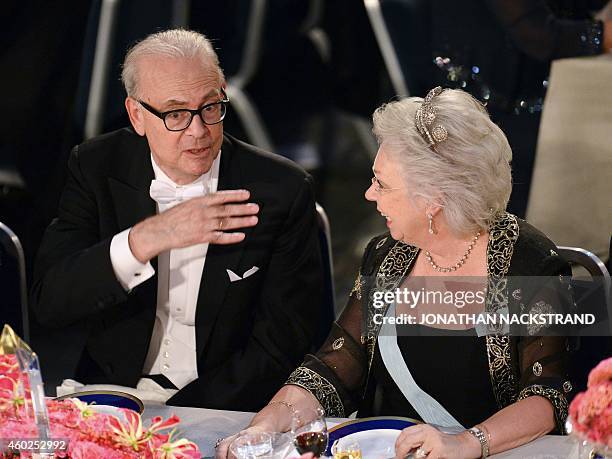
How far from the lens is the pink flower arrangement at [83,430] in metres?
1.81

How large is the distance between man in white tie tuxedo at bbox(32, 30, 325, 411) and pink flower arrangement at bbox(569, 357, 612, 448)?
3.98 feet

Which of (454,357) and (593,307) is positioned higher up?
(593,307)

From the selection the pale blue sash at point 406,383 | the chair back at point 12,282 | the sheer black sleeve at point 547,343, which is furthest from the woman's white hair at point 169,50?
the sheer black sleeve at point 547,343

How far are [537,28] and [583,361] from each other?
4.98 ft

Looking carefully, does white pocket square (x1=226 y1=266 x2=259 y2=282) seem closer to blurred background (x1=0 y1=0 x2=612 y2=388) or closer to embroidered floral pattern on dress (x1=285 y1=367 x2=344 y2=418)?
embroidered floral pattern on dress (x1=285 y1=367 x2=344 y2=418)

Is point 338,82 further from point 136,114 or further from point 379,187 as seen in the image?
point 379,187

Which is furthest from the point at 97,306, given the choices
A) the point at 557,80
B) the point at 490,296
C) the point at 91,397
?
the point at 557,80

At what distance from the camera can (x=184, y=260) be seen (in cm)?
292

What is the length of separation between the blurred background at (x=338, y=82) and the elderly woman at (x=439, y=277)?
92 centimetres

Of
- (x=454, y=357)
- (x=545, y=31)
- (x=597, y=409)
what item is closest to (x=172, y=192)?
(x=454, y=357)

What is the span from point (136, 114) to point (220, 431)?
97 centimetres

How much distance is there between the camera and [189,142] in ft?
9.12

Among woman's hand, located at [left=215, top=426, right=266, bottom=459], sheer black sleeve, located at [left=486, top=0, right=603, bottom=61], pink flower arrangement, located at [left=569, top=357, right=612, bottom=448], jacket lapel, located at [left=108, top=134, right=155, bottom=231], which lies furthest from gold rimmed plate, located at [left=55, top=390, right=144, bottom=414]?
sheer black sleeve, located at [left=486, top=0, right=603, bottom=61]

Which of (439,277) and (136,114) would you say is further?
(136,114)
